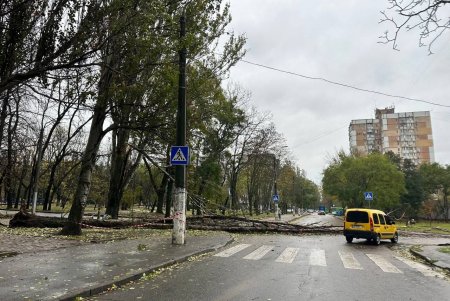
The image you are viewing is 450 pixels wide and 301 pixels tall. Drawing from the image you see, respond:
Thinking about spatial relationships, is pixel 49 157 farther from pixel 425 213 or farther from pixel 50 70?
pixel 425 213

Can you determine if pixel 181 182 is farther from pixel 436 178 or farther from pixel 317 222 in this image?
pixel 436 178

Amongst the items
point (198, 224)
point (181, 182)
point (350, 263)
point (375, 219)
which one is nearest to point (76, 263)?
point (181, 182)

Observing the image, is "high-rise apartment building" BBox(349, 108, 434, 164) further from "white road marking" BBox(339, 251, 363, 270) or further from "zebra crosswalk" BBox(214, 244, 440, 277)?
"white road marking" BBox(339, 251, 363, 270)

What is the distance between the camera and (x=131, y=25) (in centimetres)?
940

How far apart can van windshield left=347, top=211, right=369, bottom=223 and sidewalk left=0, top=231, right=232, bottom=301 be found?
10.2 metres

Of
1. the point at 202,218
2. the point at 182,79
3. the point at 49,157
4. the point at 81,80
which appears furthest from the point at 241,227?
the point at 49,157

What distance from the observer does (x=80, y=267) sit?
9.55m

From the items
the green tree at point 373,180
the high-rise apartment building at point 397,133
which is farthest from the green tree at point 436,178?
the green tree at point 373,180

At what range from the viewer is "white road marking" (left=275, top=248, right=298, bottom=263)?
12739mm

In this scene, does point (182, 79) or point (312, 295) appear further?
point (182, 79)

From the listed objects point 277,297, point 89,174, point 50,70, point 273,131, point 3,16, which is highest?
point 273,131

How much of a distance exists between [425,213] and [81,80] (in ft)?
265

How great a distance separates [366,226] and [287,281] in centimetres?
1348

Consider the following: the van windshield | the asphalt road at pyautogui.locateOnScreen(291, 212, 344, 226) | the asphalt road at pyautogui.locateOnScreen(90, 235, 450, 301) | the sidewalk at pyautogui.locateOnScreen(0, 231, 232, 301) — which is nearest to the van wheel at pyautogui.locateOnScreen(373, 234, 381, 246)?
the van windshield
